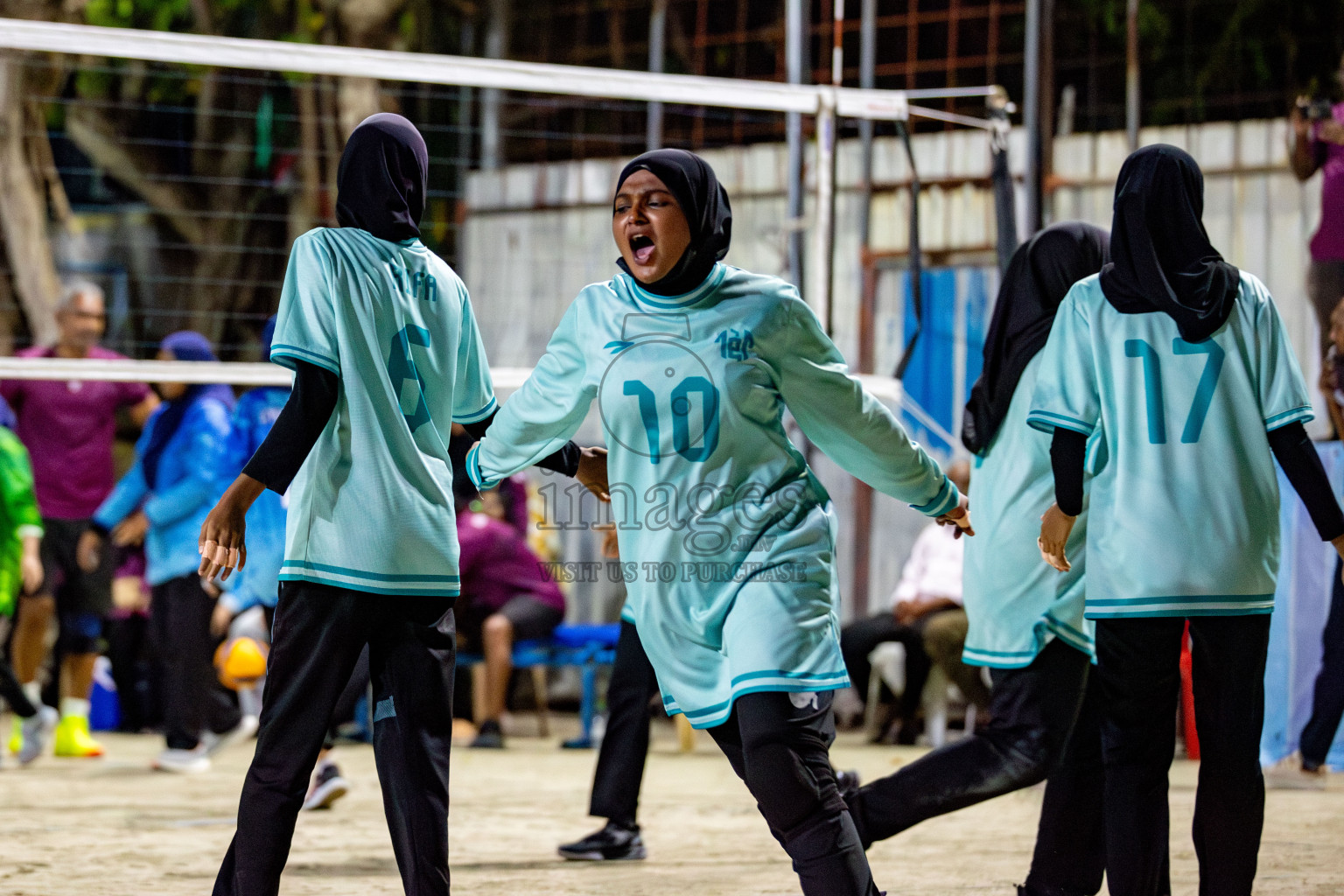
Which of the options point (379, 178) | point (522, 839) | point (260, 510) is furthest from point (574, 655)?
point (379, 178)

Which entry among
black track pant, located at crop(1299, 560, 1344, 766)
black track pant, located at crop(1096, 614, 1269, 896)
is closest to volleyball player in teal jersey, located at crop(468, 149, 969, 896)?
black track pant, located at crop(1096, 614, 1269, 896)

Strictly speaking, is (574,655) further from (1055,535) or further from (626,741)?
(1055,535)

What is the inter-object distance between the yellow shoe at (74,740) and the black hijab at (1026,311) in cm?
600

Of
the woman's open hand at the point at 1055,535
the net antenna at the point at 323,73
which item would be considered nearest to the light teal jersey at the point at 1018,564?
the woman's open hand at the point at 1055,535

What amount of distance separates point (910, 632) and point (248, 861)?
21.9 ft

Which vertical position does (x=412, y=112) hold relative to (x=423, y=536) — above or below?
above

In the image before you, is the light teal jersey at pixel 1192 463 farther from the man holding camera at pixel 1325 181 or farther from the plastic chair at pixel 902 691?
the plastic chair at pixel 902 691

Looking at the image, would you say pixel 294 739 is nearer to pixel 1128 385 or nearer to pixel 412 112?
pixel 1128 385

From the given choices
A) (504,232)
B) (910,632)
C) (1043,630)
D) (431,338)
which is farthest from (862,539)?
(431,338)

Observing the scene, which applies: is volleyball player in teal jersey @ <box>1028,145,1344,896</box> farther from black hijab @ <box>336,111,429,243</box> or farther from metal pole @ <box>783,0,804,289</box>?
metal pole @ <box>783,0,804,289</box>

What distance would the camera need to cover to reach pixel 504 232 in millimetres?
12625

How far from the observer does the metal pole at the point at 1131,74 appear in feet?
36.9

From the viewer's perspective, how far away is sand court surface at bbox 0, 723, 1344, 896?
5047 mm

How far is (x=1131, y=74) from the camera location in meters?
11.4
